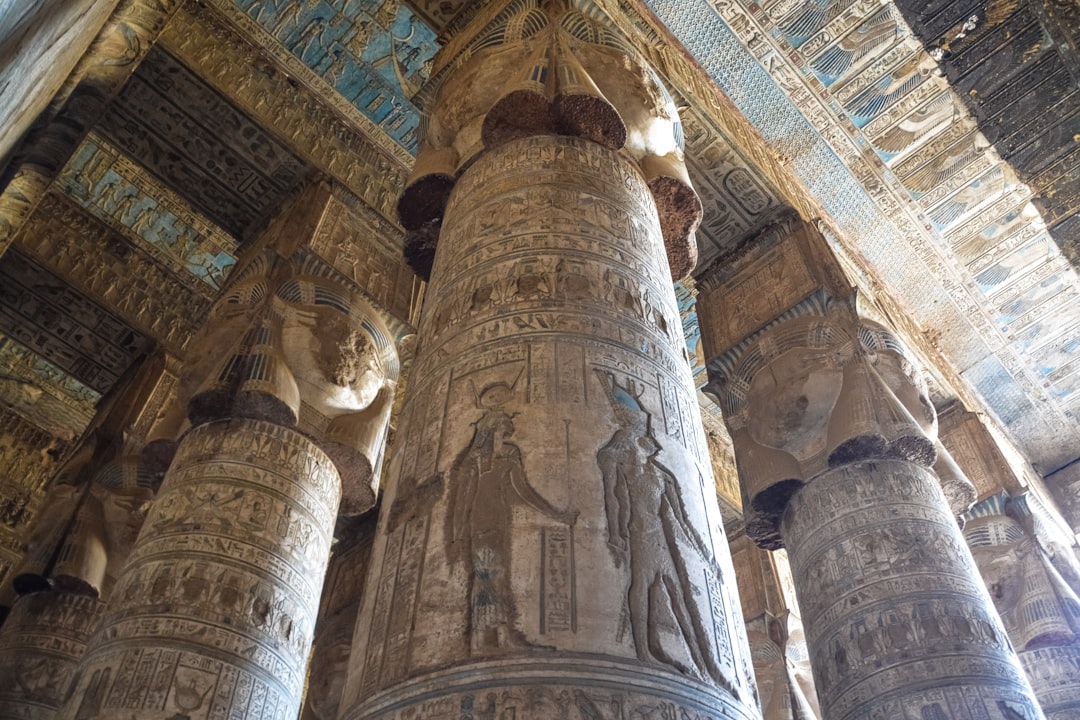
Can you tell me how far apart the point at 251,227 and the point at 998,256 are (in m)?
6.39

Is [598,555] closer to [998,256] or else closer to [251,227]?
[251,227]

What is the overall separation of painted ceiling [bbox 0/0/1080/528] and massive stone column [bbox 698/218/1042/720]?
1.12 meters

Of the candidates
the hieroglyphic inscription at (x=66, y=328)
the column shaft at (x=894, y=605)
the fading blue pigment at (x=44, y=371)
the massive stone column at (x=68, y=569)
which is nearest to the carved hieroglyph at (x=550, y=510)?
the column shaft at (x=894, y=605)

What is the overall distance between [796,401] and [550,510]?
3369mm

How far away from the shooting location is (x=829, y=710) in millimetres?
3934

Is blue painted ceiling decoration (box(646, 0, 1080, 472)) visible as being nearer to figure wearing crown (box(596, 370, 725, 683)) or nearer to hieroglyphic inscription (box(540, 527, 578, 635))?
figure wearing crown (box(596, 370, 725, 683))

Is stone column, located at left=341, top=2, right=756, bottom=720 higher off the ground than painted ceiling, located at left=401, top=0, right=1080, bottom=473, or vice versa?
painted ceiling, located at left=401, top=0, right=1080, bottom=473

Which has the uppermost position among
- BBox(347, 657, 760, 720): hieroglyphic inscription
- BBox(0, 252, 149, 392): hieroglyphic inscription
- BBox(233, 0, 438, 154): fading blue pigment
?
BBox(233, 0, 438, 154): fading blue pigment

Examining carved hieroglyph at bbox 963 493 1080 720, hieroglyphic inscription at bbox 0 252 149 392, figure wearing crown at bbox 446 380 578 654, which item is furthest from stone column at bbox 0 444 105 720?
carved hieroglyph at bbox 963 493 1080 720

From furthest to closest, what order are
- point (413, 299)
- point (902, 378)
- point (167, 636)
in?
1. point (413, 299)
2. point (902, 378)
3. point (167, 636)

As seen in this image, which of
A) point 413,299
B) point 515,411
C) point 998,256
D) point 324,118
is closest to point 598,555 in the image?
point 515,411

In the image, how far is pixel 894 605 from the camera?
399cm

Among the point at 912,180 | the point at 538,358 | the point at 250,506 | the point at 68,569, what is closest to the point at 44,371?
the point at 68,569

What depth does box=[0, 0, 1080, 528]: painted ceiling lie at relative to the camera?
19.8ft
